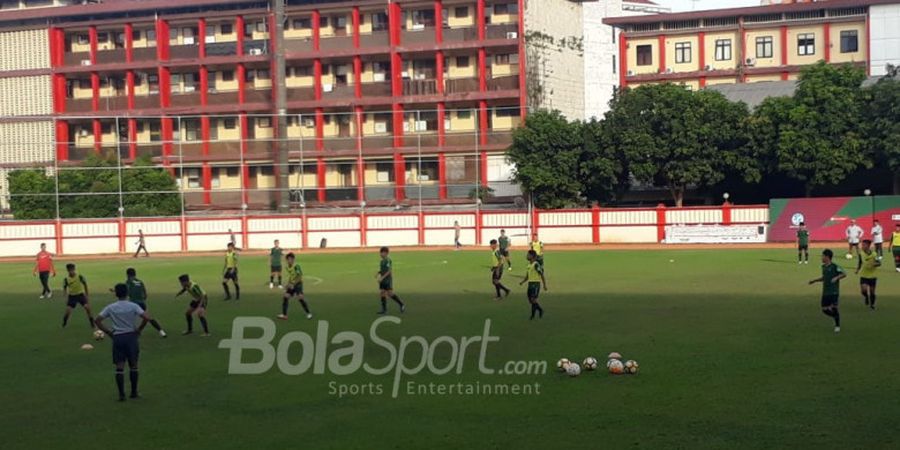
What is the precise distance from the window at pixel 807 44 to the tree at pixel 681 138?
70.2 ft

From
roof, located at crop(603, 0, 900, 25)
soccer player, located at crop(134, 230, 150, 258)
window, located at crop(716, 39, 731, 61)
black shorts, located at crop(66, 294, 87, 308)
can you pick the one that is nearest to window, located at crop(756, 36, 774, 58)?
roof, located at crop(603, 0, 900, 25)

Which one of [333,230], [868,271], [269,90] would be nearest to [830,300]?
[868,271]

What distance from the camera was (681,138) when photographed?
2458 inches

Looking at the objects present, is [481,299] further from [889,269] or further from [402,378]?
[889,269]

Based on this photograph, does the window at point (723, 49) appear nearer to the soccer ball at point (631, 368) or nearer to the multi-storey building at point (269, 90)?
the multi-storey building at point (269, 90)

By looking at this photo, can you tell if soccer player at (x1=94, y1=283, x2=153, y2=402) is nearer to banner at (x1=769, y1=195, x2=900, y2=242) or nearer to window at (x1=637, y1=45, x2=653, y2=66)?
banner at (x1=769, y1=195, x2=900, y2=242)

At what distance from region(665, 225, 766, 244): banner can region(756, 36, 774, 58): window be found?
2789 cm

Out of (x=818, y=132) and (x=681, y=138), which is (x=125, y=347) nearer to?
(x=681, y=138)

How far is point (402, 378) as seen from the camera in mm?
20344

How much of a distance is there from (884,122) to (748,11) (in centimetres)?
2626

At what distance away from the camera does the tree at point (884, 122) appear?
192 feet

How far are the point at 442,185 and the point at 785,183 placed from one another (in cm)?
2126

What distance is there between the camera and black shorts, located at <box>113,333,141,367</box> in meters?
18.6

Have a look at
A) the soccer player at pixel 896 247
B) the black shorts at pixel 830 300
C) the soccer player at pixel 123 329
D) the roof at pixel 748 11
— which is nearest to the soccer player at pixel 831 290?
the black shorts at pixel 830 300
